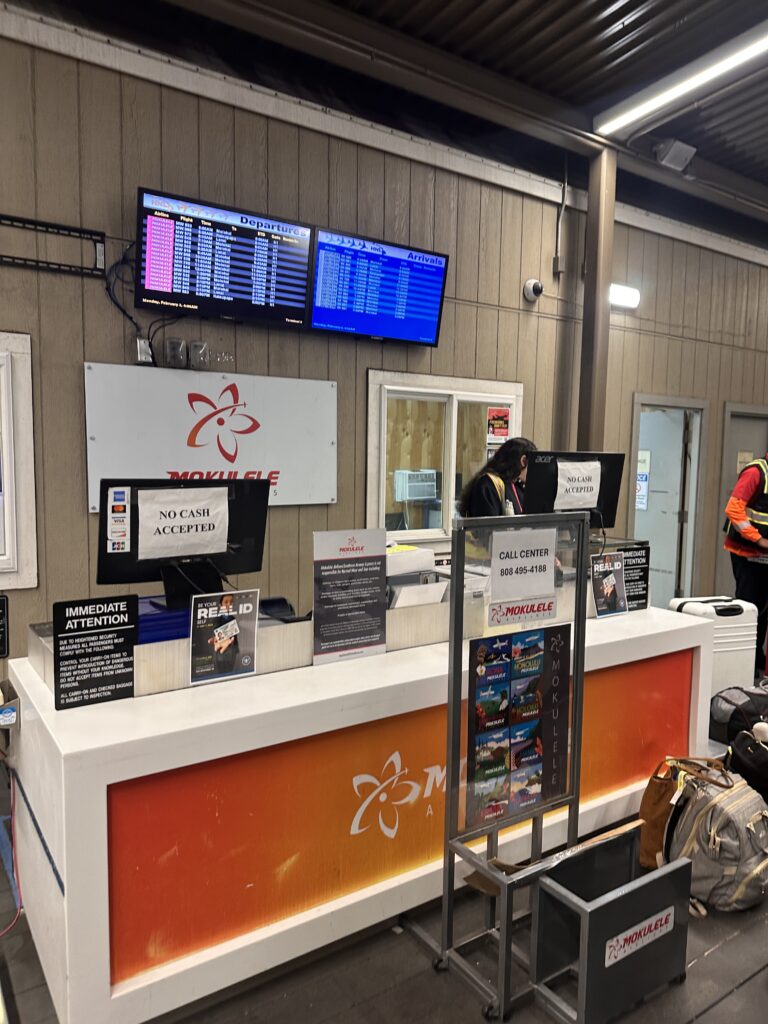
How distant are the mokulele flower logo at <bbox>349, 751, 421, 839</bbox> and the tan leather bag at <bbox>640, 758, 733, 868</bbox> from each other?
33.7 inches

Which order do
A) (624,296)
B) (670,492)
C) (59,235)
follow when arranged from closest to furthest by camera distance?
(59,235)
(624,296)
(670,492)

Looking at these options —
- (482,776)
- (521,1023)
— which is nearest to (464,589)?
(482,776)

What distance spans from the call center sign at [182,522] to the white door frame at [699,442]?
165 inches

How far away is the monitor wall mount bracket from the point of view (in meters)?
2.99

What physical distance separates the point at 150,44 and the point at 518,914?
3.91 m

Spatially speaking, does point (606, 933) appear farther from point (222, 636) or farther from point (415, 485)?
point (415, 485)

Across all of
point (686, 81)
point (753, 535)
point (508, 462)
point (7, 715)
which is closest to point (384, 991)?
point (7, 715)

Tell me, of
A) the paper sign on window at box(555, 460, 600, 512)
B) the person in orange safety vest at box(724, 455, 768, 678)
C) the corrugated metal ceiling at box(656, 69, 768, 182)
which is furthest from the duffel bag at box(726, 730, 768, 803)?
the corrugated metal ceiling at box(656, 69, 768, 182)

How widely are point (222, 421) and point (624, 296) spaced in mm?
3244

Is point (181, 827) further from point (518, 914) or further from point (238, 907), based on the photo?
point (518, 914)

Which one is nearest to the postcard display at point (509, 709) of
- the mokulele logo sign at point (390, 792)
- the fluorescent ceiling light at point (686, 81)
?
the mokulele logo sign at point (390, 792)

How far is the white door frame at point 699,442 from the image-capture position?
539 cm

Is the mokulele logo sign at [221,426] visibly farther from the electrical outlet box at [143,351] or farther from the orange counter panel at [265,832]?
the orange counter panel at [265,832]

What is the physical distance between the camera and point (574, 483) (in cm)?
264
